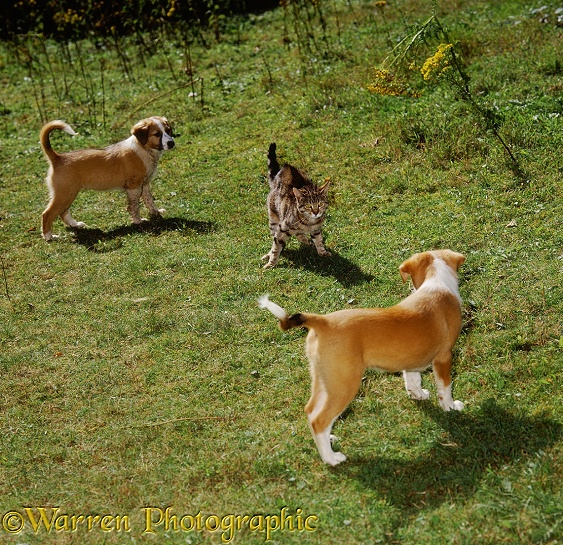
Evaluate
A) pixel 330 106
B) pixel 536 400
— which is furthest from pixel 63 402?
pixel 330 106

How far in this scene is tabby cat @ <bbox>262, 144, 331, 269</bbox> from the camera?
26.3 feet

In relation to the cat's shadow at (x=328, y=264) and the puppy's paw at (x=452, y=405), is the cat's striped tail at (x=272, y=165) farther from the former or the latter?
the puppy's paw at (x=452, y=405)

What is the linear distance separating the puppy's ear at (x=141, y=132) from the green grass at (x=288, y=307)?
0.97 metres

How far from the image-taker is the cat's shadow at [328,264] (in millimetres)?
7570

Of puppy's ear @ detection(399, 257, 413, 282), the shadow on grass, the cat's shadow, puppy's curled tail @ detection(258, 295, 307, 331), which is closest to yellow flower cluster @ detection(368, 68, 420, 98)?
the cat's shadow

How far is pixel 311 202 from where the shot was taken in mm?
8031

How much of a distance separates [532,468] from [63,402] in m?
3.57

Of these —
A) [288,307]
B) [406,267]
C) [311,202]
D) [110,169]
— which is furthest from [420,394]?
[110,169]

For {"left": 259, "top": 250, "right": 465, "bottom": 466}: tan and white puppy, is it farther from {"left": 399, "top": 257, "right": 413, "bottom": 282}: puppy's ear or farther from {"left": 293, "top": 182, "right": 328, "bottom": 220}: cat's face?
{"left": 293, "top": 182, "right": 328, "bottom": 220}: cat's face

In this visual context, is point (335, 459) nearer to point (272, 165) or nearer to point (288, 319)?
point (288, 319)

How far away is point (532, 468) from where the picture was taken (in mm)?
4734

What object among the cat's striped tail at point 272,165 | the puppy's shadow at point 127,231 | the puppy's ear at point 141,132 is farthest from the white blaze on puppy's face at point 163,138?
the cat's striped tail at point 272,165

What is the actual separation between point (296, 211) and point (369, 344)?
330 centimetres

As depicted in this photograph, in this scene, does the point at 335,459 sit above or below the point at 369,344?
below
